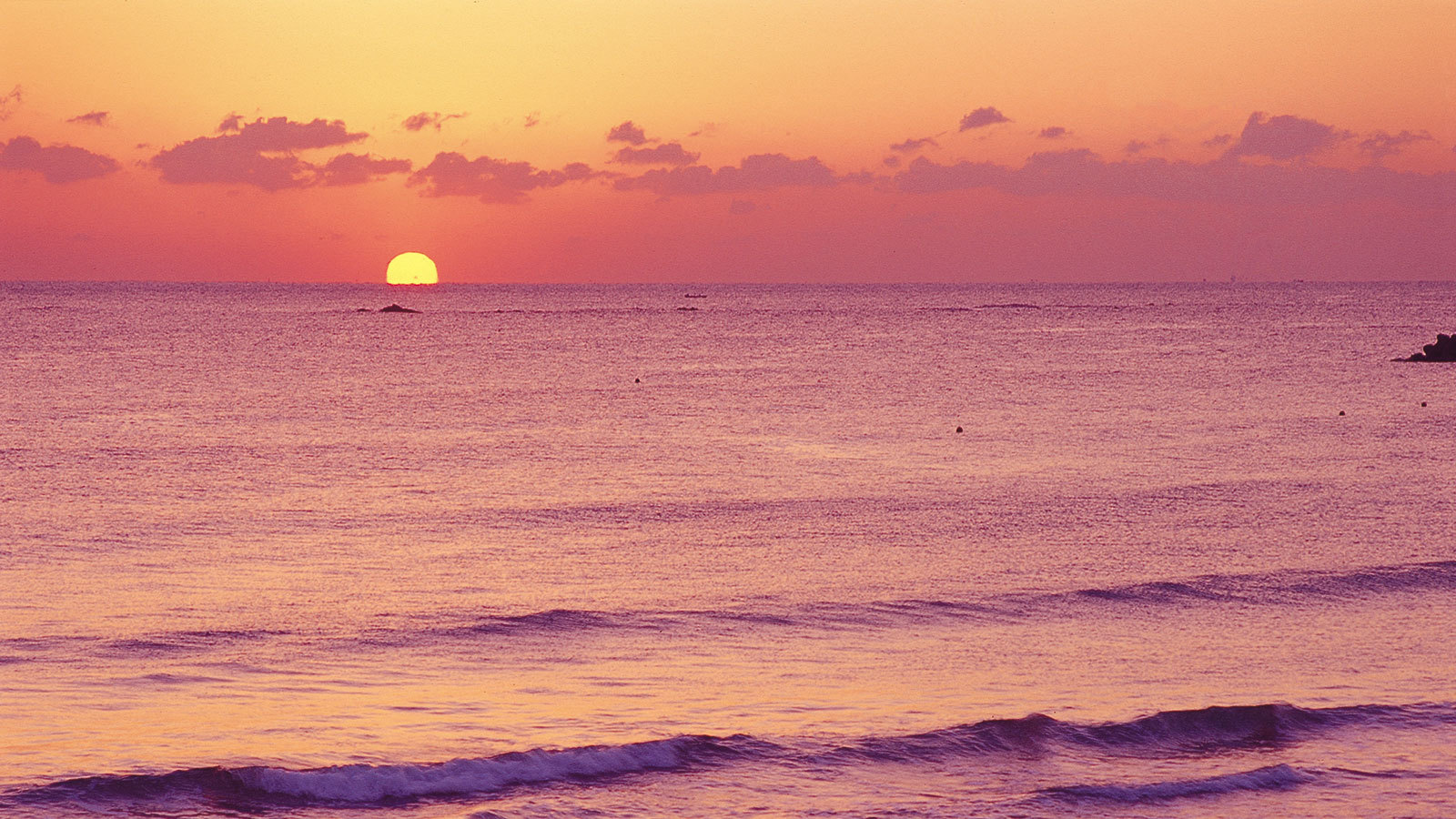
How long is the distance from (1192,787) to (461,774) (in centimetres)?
723

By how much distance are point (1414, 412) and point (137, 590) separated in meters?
51.1

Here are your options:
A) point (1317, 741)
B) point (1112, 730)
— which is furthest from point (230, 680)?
point (1317, 741)

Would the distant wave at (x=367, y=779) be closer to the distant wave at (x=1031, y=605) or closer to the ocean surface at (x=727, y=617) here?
the ocean surface at (x=727, y=617)

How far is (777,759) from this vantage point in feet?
48.3

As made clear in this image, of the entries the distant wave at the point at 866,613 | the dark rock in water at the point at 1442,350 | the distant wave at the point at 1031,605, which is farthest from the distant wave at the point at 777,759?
the dark rock in water at the point at 1442,350

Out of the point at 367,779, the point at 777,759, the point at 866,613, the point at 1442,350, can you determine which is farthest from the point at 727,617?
the point at 1442,350

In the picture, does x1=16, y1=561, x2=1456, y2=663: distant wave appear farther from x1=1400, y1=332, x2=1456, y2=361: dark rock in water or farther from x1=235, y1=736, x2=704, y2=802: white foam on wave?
x1=1400, y1=332, x2=1456, y2=361: dark rock in water

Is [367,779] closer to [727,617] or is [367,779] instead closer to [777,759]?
[777,759]

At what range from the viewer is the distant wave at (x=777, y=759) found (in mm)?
13586

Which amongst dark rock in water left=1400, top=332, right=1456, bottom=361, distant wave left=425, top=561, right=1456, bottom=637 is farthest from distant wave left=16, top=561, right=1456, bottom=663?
dark rock in water left=1400, top=332, right=1456, bottom=361

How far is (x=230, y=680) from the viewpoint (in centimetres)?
1772

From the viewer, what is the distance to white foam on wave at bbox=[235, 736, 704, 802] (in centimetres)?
1371

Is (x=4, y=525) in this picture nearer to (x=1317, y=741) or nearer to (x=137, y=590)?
(x=137, y=590)

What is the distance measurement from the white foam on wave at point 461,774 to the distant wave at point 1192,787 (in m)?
3.94
